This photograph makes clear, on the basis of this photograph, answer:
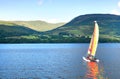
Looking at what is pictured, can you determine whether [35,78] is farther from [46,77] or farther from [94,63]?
[94,63]

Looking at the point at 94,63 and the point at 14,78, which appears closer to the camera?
the point at 14,78

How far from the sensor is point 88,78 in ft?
300

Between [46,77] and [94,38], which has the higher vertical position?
[94,38]

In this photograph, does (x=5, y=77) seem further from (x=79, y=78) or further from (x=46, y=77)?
(x=79, y=78)

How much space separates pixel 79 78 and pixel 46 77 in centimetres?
1023

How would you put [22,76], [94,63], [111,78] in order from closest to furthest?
1. [111,78]
2. [22,76]
3. [94,63]

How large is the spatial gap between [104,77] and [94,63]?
139 ft

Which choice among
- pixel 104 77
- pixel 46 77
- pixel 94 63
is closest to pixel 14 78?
pixel 46 77

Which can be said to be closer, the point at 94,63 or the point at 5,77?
the point at 5,77

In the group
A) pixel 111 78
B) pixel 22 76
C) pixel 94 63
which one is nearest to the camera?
pixel 111 78

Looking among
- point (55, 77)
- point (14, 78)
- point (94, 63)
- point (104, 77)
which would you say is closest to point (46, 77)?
point (55, 77)

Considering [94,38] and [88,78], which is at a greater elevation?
[94,38]

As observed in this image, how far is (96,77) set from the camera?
92438 millimetres

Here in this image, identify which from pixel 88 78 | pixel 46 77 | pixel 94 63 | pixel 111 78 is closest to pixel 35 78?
pixel 46 77
